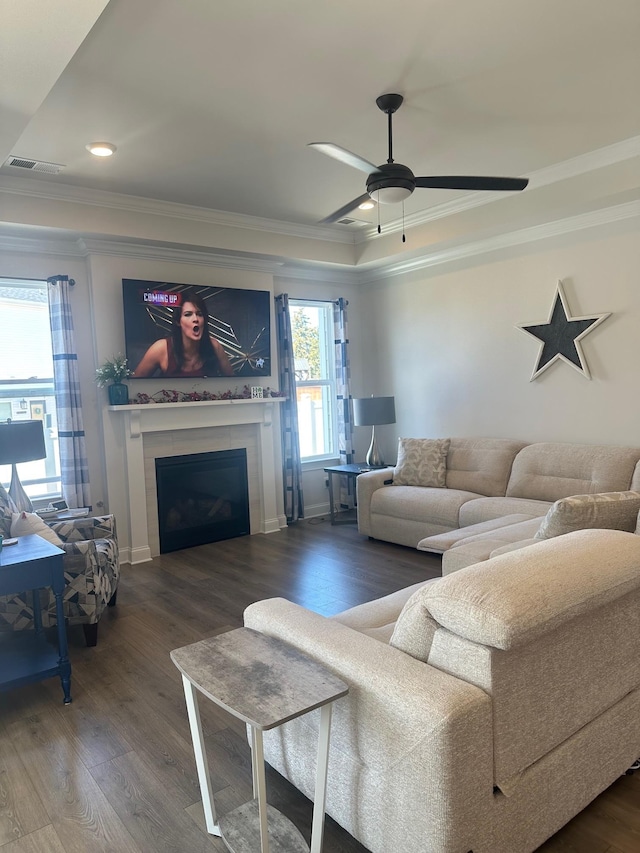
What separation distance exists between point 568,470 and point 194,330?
3433 millimetres

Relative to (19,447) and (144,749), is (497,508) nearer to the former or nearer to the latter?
(144,749)

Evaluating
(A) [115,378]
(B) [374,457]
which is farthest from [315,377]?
(A) [115,378]

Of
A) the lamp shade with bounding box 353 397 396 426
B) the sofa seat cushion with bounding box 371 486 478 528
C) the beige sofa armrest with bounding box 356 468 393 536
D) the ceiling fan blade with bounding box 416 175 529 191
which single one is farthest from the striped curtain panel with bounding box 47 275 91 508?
the ceiling fan blade with bounding box 416 175 529 191

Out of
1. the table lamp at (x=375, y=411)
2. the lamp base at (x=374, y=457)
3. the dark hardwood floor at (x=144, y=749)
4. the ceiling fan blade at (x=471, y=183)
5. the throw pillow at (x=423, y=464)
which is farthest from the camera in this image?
the lamp base at (x=374, y=457)

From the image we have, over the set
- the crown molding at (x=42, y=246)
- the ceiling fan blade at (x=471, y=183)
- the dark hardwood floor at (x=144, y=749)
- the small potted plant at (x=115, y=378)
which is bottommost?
the dark hardwood floor at (x=144, y=749)

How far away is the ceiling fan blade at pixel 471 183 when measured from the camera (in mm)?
3066

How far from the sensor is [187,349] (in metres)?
5.25

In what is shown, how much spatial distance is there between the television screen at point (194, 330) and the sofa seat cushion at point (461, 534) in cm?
269

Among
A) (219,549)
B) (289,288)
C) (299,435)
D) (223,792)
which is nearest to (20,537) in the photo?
(223,792)

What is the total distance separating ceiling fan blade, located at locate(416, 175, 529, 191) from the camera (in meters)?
3.07

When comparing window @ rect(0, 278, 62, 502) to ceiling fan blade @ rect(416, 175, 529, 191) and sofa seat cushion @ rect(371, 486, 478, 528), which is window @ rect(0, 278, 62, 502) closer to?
sofa seat cushion @ rect(371, 486, 478, 528)

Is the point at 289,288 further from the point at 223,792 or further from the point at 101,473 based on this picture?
the point at 223,792

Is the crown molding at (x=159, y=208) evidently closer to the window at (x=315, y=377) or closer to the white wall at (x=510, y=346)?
the window at (x=315, y=377)

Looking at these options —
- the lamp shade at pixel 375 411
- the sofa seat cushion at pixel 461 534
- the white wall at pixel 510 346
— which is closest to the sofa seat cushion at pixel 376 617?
the sofa seat cushion at pixel 461 534
